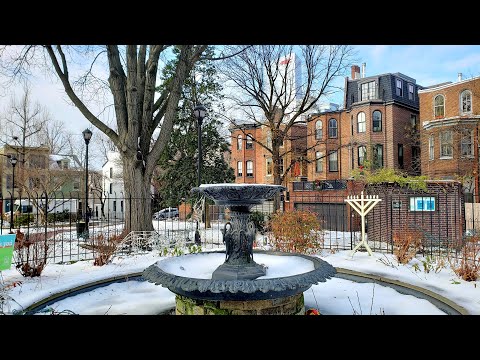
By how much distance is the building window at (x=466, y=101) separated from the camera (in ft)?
74.8

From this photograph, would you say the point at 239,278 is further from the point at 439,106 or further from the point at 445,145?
the point at 439,106

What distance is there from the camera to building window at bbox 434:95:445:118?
24266 millimetres

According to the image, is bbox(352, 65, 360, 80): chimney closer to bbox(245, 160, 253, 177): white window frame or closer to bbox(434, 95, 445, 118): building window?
bbox(434, 95, 445, 118): building window

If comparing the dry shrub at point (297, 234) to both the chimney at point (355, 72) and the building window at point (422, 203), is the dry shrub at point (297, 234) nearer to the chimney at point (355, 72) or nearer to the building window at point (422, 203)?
the building window at point (422, 203)

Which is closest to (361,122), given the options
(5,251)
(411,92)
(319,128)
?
(319,128)

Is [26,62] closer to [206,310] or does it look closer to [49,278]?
[49,278]

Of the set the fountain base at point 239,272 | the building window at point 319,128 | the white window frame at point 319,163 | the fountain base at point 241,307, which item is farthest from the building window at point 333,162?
the fountain base at point 241,307

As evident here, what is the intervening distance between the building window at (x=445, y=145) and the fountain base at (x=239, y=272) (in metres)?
22.2

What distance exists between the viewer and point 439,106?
963 inches

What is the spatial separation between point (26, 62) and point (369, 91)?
85.9 ft

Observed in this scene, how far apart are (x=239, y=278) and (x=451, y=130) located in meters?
22.9

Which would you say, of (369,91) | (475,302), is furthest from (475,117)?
(475,302)

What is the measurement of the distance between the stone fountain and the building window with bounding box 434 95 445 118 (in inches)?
957
